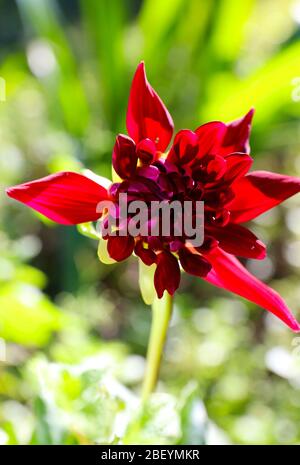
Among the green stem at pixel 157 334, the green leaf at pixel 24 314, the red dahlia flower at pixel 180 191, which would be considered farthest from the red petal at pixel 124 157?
the green leaf at pixel 24 314

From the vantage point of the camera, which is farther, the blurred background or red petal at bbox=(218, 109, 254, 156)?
the blurred background

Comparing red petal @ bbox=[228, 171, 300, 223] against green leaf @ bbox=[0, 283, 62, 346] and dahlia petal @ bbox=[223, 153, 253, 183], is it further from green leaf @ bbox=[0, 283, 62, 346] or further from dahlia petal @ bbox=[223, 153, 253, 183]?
green leaf @ bbox=[0, 283, 62, 346]

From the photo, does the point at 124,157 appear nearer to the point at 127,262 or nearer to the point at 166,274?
the point at 166,274

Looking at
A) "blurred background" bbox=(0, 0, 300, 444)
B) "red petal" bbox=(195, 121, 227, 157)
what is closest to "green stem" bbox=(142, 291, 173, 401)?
"blurred background" bbox=(0, 0, 300, 444)

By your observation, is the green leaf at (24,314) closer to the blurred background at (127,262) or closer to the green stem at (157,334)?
the blurred background at (127,262)

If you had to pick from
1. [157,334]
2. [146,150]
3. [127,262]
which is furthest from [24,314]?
[127,262]
